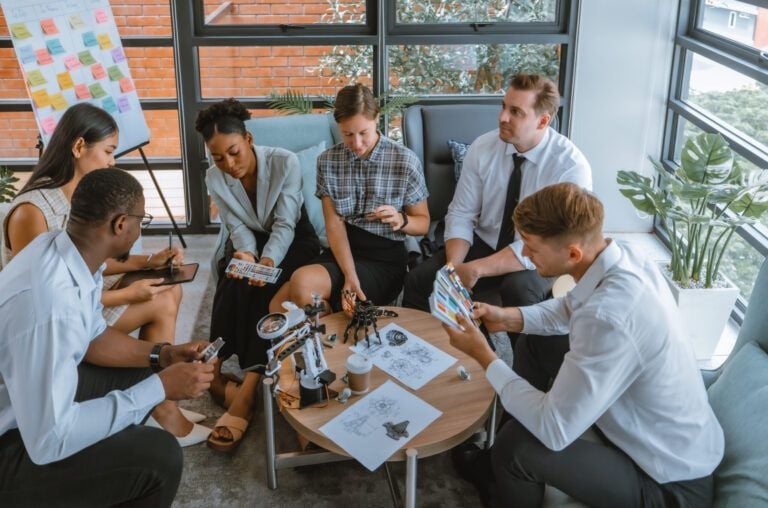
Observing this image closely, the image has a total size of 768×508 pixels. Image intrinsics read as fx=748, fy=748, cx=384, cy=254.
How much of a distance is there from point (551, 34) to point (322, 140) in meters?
1.51

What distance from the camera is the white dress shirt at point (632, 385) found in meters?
1.79

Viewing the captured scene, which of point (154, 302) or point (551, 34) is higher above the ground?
point (551, 34)

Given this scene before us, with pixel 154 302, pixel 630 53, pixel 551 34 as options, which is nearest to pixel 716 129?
pixel 630 53

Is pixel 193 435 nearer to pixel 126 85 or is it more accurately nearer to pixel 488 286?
pixel 488 286

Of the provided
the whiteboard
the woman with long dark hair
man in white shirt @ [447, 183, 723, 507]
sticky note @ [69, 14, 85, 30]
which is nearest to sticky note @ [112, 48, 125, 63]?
the whiteboard

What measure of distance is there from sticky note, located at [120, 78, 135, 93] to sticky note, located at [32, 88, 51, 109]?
420 mm

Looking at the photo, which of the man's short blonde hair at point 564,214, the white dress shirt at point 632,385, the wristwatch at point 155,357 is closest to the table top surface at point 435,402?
the white dress shirt at point 632,385

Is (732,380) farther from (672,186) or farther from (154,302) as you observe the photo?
(154,302)

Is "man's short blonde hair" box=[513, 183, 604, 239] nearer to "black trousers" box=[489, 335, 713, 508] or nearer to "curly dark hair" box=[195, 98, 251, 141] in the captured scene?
"black trousers" box=[489, 335, 713, 508]

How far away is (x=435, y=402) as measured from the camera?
2221mm

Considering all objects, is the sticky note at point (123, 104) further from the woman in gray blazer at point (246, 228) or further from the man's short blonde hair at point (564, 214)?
the man's short blonde hair at point (564, 214)

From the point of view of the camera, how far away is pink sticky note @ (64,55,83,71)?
12.0 ft

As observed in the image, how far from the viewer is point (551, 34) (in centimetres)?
416

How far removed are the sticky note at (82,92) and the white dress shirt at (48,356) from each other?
202cm
